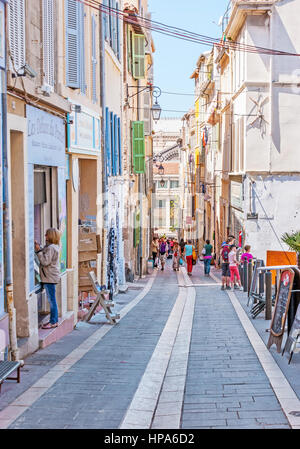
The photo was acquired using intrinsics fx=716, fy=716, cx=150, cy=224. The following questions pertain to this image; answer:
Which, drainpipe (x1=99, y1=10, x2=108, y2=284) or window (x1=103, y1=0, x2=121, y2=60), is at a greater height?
window (x1=103, y1=0, x2=121, y2=60)

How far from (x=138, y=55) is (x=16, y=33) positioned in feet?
71.7

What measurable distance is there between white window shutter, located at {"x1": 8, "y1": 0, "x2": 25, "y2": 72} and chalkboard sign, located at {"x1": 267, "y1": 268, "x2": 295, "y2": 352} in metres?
4.57

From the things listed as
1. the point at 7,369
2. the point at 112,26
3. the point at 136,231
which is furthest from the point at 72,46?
the point at 136,231

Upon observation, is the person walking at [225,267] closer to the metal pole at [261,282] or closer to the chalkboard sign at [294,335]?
the metal pole at [261,282]

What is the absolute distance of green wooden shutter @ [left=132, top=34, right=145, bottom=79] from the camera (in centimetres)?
3077

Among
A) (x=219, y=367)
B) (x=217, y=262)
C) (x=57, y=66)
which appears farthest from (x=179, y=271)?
(x=219, y=367)

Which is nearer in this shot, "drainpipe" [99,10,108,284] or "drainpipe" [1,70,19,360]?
"drainpipe" [1,70,19,360]

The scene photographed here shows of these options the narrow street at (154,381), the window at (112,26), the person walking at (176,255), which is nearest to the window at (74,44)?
the window at (112,26)

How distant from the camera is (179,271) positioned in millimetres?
34219

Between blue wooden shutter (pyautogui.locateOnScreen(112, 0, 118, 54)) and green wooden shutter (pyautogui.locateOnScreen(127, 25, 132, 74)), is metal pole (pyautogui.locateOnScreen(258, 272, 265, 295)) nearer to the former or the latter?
blue wooden shutter (pyautogui.locateOnScreen(112, 0, 118, 54))

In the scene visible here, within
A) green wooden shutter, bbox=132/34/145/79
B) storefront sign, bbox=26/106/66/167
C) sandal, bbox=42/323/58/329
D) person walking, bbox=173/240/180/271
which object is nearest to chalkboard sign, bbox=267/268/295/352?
sandal, bbox=42/323/58/329

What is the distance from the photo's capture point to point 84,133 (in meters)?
15.3

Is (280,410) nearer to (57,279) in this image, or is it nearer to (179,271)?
(57,279)

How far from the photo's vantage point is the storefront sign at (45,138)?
10.5m
